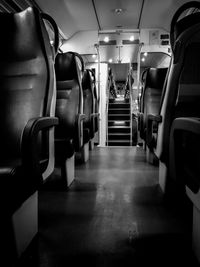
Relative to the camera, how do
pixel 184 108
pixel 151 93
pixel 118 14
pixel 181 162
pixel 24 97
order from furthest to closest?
1. pixel 118 14
2. pixel 151 93
3. pixel 184 108
4. pixel 24 97
5. pixel 181 162

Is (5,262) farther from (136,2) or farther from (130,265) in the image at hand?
(136,2)

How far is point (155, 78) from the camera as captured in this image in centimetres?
329

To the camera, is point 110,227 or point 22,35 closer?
point 22,35

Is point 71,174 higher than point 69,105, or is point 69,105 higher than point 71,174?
point 69,105

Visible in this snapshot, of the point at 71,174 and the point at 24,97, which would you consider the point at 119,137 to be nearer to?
the point at 71,174

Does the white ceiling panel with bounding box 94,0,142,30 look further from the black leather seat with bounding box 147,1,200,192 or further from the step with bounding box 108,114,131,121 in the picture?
the black leather seat with bounding box 147,1,200,192

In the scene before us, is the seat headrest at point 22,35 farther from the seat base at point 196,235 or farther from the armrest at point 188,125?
the seat base at point 196,235

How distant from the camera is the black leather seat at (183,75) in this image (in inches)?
48.2

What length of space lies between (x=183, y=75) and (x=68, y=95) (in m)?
1.27

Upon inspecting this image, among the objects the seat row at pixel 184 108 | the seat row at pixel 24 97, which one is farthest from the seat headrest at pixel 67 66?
the seat row at pixel 184 108

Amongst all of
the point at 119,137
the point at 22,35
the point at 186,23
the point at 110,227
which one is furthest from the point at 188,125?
the point at 119,137

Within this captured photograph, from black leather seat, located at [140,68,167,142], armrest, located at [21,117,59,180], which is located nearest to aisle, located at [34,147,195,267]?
armrest, located at [21,117,59,180]

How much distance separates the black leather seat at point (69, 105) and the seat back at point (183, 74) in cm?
93

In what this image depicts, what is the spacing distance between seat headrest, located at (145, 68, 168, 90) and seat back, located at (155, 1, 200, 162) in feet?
5.91
